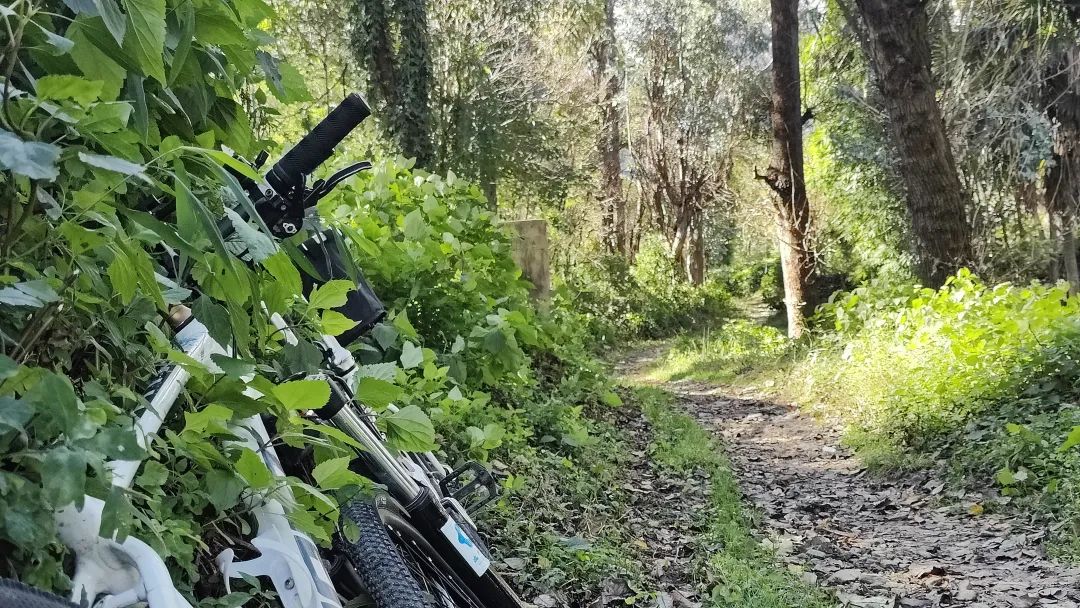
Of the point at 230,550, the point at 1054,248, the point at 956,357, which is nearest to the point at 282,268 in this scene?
the point at 230,550

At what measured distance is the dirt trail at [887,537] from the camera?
4098 mm

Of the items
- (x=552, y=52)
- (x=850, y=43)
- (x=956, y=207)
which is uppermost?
(x=552, y=52)

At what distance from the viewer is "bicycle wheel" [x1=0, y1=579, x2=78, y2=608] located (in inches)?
36.6

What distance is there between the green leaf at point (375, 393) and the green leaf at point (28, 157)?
3.02 feet

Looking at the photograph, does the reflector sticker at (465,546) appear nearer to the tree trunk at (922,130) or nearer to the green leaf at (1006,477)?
the green leaf at (1006,477)

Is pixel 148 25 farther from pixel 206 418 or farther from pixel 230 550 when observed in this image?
pixel 230 550

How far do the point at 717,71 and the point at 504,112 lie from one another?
1068cm

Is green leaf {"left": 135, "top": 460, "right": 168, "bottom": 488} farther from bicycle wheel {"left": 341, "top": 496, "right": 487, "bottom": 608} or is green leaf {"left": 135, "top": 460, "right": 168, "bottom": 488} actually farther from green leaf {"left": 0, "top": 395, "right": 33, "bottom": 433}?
bicycle wheel {"left": 341, "top": 496, "right": 487, "bottom": 608}

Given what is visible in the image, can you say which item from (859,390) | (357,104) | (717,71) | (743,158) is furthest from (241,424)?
(743,158)

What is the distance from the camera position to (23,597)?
95cm

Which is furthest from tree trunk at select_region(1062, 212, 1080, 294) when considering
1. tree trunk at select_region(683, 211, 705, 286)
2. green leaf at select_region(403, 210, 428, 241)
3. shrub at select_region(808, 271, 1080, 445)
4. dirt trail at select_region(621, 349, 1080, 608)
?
tree trunk at select_region(683, 211, 705, 286)

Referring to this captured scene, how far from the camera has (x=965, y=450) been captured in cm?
595

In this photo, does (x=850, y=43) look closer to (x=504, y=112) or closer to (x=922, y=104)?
(x=504, y=112)

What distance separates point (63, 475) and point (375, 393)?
809mm
